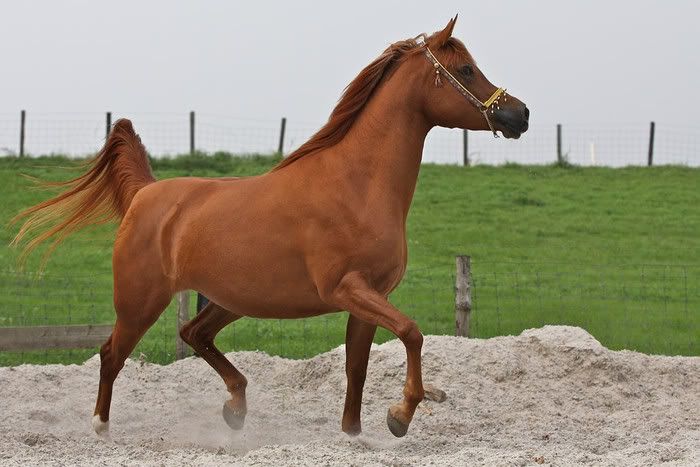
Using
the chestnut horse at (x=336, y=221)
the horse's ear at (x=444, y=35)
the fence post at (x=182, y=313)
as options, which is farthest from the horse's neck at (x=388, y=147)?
the fence post at (x=182, y=313)

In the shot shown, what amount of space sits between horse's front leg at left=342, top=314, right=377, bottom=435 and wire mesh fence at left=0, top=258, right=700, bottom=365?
407 cm

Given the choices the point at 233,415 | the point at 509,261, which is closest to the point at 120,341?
the point at 233,415

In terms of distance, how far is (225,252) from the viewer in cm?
642

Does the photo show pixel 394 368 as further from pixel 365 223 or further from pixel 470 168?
pixel 470 168

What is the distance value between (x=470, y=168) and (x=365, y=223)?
1823cm

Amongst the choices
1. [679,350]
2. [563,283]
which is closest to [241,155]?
[563,283]

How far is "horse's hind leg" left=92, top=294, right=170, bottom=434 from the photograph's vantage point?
22.9ft

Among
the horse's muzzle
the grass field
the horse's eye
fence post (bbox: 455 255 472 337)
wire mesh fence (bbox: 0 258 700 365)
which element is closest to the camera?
the horse's muzzle

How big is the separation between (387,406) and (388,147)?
103 inches

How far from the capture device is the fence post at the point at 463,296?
10094mm

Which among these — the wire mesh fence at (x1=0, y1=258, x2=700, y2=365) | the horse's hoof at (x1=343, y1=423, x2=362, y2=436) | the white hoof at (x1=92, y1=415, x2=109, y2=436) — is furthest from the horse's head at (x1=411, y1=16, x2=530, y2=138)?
the wire mesh fence at (x1=0, y1=258, x2=700, y2=365)

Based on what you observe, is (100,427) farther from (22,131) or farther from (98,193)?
(22,131)

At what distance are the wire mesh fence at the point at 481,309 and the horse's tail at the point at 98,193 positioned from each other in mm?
2911

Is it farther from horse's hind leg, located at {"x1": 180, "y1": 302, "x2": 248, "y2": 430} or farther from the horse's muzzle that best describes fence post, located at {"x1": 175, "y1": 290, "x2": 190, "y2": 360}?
the horse's muzzle
